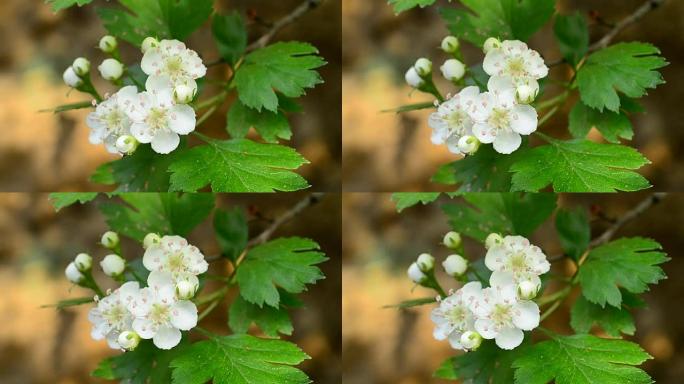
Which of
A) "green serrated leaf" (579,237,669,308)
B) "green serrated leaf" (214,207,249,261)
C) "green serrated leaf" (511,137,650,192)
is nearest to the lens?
"green serrated leaf" (511,137,650,192)

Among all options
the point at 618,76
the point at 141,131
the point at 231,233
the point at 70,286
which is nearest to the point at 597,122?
the point at 618,76

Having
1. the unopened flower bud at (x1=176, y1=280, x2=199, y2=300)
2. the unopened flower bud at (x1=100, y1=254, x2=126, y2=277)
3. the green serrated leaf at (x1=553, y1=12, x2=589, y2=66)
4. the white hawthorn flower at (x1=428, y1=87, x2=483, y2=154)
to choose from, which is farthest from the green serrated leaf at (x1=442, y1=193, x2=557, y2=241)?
the unopened flower bud at (x1=100, y1=254, x2=126, y2=277)

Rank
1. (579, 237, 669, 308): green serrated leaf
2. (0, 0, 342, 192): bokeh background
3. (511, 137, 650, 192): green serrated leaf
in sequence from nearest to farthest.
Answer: (511, 137, 650, 192): green serrated leaf < (579, 237, 669, 308): green serrated leaf < (0, 0, 342, 192): bokeh background

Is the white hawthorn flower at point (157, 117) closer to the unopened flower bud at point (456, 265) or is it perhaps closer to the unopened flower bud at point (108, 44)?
the unopened flower bud at point (108, 44)

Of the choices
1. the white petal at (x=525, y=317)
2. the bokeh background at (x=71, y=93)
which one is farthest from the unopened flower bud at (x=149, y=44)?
the white petal at (x=525, y=317)

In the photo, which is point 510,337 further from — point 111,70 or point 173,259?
point 111,70

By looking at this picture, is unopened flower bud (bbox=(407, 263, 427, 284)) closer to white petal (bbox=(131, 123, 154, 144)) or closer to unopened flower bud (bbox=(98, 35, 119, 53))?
white petal (bbox=(131, 123, 154, 144))
